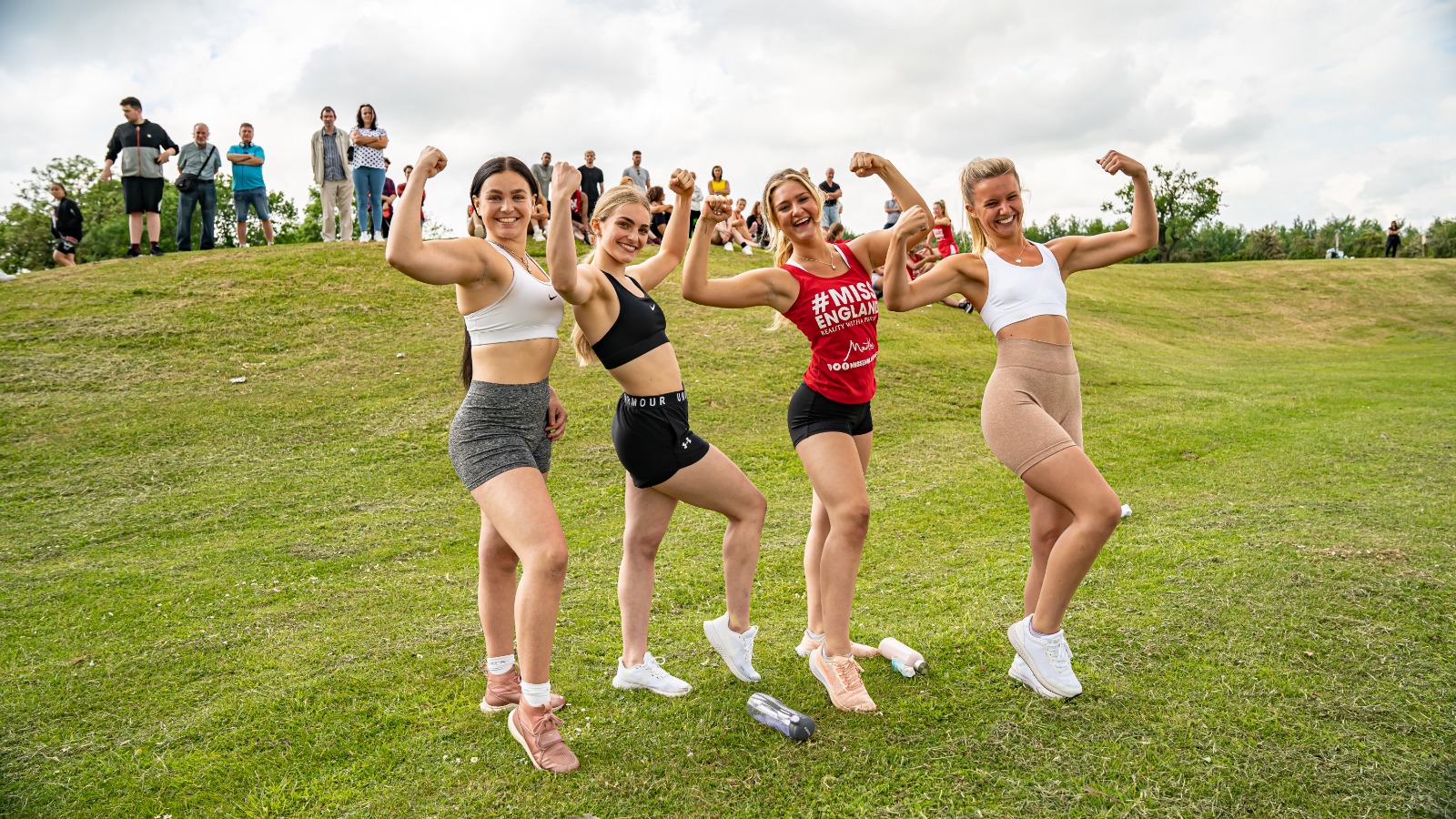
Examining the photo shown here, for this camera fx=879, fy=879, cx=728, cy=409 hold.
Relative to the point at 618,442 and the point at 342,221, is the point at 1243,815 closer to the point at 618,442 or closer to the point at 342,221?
the point at 618,442

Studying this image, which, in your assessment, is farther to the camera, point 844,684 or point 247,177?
point 247,177

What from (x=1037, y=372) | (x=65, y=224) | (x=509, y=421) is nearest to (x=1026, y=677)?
(x=1037, y=372)

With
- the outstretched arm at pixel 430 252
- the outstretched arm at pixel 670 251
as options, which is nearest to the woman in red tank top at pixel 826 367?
the outstretched arm at pixel 670 251

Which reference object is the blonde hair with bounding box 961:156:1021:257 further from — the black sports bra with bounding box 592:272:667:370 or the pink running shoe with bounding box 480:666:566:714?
the pink running shoe with bounding box 480:666:566:714

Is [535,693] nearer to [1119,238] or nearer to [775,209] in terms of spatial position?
[775,209]

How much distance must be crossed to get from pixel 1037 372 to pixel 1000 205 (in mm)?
838

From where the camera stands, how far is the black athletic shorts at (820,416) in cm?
408

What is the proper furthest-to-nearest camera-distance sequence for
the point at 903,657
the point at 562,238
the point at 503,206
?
the point at 903,657 < the point at 503,206 < the point at 562,238

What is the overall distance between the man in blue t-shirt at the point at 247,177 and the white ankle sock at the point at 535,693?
1552 cm

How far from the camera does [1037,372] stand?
13.0 feet

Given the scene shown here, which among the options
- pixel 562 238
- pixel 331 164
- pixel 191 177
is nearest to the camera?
pixel 562 238

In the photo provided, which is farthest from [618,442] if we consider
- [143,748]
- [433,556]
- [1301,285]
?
[1301,285]

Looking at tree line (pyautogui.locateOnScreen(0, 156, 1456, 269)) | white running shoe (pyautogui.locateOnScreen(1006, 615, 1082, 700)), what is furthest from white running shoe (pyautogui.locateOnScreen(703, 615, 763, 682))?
tree line (pyautogui.locateOnScreen(0, 156, 1456, 269))

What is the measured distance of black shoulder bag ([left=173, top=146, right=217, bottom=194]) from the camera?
15.5m
